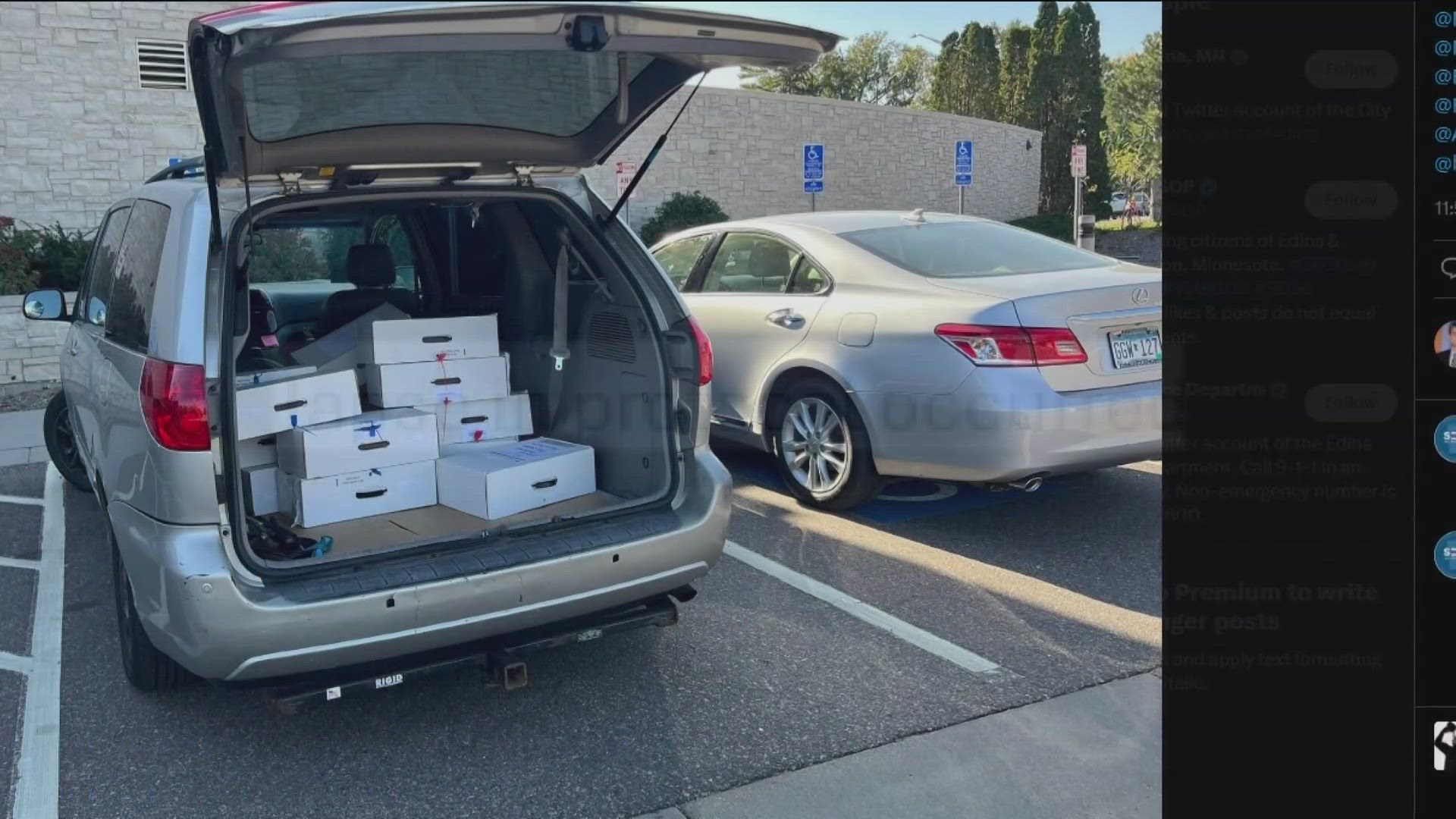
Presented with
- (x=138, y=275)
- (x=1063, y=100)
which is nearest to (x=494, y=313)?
(x=138, y=275)

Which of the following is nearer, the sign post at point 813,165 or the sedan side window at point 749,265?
the sedan side window at point 749,265

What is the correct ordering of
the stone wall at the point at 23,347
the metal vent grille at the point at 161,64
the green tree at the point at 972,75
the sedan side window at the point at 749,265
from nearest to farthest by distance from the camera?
the sedan side window at the point at 749,265
the stone wall at the point at 23,347
the metal vent grille at the point at 161,64
the green tree at the point at 972,75

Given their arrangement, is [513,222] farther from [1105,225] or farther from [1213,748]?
[1105,225]

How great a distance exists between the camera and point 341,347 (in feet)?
14.9

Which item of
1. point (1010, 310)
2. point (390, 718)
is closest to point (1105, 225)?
point (1010, 310)

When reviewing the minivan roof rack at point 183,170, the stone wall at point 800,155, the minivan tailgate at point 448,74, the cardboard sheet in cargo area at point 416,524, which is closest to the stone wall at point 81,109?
the stone wall at point 800,155

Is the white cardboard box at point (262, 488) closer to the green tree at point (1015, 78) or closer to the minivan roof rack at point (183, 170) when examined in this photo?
the minivan roof rack at point (183, 170)

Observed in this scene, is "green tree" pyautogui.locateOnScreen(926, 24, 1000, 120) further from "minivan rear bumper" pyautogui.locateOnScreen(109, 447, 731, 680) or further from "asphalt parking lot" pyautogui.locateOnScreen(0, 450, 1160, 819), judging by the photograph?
"minivan rear bumper" pyautogui.locateOnScreen(109, 447, 731, 680)

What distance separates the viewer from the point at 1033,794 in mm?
2963

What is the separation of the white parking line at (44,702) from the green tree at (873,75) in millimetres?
52283

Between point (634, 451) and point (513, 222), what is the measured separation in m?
1.16

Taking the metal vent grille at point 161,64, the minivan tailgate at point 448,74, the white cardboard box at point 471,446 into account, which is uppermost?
the metal vent grille at point 161,64

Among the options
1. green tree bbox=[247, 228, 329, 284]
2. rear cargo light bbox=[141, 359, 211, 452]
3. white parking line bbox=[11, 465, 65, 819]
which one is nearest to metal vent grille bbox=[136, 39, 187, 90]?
green tree bbox=[247, 228, 329, 284]

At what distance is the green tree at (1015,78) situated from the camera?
34344 mm
